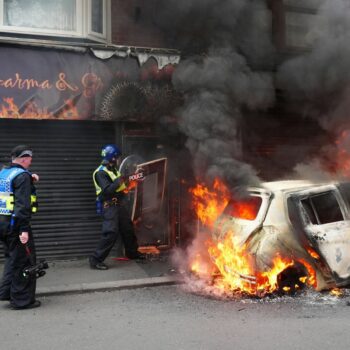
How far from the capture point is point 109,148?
21.9ft

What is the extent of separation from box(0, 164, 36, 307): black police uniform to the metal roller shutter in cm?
230

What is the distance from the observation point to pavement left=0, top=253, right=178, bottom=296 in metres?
5.82

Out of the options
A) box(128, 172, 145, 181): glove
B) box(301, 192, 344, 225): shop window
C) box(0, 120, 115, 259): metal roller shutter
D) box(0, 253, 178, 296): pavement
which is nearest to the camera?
box(301, 192, 344, 225): shop window

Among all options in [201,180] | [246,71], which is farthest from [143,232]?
[246,71]

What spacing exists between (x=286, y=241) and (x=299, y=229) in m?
0.24

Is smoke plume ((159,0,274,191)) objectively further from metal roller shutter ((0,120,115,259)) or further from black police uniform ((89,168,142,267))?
metal roller shutter ((0,120,115,259))

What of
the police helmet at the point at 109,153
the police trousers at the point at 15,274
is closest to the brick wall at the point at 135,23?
the police helmet at the point at 109,153

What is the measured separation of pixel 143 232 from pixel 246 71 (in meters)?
3.30

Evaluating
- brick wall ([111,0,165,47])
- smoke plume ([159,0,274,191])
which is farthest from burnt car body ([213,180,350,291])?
brick wall ([111,0,165,47])

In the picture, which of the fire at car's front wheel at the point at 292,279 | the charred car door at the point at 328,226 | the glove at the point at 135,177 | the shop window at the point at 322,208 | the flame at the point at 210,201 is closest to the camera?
the fire at car's front wheel at the point at 292,279

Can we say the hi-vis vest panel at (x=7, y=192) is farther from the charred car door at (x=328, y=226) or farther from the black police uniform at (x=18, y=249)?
the charred car door at (x=328, y=226)

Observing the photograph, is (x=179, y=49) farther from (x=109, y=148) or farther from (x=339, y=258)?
(x=339, y=258)

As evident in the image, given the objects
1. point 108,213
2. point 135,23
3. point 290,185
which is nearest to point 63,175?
point 108,213

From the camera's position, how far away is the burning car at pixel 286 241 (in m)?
5.05
